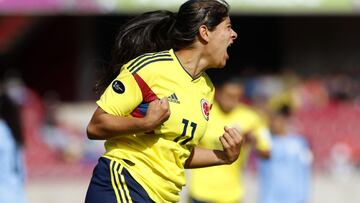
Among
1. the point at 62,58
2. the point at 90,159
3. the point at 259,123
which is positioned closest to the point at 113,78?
the point at 259,123

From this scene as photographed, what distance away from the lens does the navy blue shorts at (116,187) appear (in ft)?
14.1

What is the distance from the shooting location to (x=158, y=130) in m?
4.34

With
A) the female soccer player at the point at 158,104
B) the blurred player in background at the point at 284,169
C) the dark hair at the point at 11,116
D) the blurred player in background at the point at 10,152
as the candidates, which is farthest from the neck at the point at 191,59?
the blurred player in background at the point at 284,169

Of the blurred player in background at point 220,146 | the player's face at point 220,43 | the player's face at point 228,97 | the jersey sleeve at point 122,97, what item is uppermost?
the player's face at point 228,97

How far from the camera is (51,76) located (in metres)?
20.7

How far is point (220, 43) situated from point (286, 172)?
4800mm

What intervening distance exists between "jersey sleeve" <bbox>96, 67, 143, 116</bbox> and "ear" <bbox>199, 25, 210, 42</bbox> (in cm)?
42

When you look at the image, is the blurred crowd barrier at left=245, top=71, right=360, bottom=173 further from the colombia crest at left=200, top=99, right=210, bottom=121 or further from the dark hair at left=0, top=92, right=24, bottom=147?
the colombia crest at left=200, top=99, right=210, bottom=121

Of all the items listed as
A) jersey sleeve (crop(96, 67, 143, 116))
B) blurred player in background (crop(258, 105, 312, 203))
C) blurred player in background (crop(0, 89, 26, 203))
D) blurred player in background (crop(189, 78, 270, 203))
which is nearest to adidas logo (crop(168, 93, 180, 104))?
jersey sleeve (crop(96, 67, 143, 116))

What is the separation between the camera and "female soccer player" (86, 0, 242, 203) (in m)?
4.25

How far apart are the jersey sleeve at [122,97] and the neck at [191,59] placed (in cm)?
33

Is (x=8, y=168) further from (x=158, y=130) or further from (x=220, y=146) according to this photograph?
(x=158, y=130)

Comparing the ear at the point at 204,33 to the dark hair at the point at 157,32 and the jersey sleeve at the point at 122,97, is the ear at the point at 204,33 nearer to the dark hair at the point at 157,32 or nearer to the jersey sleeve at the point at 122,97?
the dark hair at the point at 157,32

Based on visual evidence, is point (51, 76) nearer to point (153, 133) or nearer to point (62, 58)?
point (62, 58)
